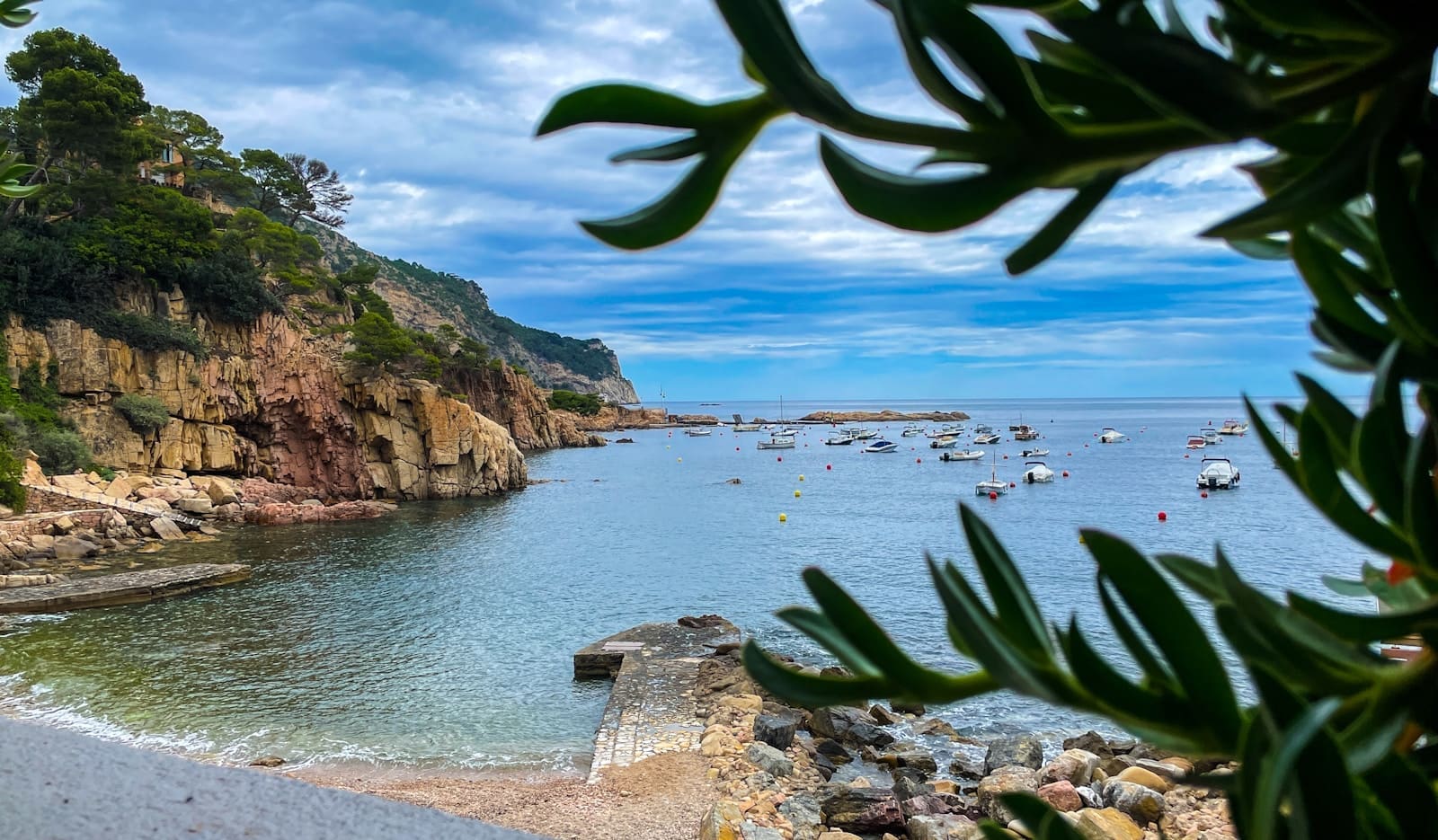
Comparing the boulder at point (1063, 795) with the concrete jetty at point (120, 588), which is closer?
the boulder at point (1063, 795)

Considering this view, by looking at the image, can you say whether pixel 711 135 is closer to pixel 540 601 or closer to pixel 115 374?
pixel 540 601

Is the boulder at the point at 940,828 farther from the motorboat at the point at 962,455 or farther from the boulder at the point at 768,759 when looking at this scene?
the motorboat at the point at 962,455

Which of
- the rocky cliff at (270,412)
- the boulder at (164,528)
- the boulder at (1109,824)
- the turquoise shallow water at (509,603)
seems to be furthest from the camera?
the rocky cliff at (270,412)

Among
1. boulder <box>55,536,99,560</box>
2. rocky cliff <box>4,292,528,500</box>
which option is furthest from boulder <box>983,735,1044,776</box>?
rocky cliff <box>4,292,528,500</box>

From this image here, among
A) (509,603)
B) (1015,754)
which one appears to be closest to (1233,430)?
(509,603)

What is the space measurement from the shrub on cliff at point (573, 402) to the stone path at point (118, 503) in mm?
42377

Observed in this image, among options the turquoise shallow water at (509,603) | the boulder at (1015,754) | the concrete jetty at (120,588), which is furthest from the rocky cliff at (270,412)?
the boulder at (1015,754)

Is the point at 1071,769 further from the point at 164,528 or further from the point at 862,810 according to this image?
the point at 164,528

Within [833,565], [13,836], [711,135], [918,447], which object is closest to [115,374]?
[833,565]

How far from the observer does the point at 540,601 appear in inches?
566

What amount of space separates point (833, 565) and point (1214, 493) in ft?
59.9

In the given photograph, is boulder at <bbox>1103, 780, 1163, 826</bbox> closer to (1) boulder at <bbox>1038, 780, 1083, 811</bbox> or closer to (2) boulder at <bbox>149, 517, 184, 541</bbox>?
(1) boulder at <bbox>1038, 780, 1083, 811</bbox>

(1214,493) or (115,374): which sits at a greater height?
(115,374)

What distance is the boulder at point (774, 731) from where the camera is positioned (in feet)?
24.8
